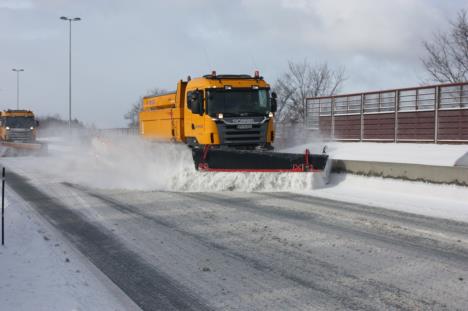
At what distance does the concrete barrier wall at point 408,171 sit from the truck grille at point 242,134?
2.27 meters

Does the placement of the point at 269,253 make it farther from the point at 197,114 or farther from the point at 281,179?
the point at 197,114

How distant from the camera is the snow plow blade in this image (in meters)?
13.2

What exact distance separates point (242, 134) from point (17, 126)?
79.3 feet

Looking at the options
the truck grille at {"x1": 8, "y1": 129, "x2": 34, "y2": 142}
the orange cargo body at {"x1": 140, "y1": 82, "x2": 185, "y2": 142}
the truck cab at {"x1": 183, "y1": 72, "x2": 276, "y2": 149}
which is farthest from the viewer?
the truck grille at {"x1": 8, "y1": 129, "x2": 34, "y2": 142}

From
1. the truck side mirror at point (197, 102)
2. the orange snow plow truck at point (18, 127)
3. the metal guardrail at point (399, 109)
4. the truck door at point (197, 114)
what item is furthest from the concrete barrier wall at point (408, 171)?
the orange snow plow truck at point (18, 127)

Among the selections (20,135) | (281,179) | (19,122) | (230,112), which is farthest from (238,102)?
(19,122)

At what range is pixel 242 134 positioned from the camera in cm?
1473

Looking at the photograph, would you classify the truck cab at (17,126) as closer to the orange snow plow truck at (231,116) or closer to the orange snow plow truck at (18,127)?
the orange snow plow truck at (18,127)

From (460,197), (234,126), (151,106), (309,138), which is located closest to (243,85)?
(234,126)

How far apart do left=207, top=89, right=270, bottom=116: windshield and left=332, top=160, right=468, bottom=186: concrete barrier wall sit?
272 cm

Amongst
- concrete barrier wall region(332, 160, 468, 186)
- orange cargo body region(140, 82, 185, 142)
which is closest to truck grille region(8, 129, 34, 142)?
orange cargo body region(140, 82, 185, 142)

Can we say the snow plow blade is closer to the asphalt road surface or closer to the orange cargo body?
the asphalt road surface

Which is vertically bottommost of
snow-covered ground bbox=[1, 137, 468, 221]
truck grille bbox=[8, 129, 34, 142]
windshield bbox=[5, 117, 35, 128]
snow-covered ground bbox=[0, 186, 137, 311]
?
snow-covered ground bbox=[0, 186, 137, 311]

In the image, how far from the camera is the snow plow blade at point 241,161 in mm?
13219
